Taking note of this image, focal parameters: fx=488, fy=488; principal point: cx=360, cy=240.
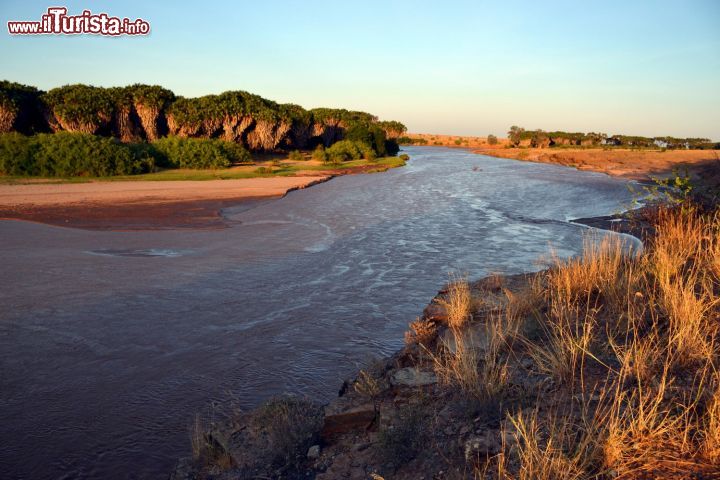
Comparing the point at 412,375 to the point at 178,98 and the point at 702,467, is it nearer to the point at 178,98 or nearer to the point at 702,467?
the point at 702,467

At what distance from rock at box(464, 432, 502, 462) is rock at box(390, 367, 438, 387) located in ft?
3.71

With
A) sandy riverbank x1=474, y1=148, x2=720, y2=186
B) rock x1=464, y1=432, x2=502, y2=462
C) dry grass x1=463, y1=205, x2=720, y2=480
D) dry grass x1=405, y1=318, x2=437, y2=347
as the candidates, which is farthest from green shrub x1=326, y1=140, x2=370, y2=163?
rock x1=464, y1=432, x2=502, y2=462

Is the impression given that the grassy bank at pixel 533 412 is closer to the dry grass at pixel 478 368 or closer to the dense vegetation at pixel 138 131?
the dry grass at pixel 478 368

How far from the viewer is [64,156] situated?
25719 millimetres

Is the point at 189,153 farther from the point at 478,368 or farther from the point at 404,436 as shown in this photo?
the point at 404,436

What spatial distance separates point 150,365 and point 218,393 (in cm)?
127

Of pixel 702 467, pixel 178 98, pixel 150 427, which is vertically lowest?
pixel 150 427

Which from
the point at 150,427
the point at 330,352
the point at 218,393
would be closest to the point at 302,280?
the point at 330,352

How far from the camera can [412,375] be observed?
480 cm

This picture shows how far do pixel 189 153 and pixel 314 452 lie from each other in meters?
31.1

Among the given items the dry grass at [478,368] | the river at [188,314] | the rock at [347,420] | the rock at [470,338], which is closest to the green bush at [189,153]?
the river at [188,314]

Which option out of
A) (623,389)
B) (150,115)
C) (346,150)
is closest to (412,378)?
(623,389)

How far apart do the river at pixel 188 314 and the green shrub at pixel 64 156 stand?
1217 centimetres

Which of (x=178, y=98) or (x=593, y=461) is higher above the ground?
(x=178, y=98)
